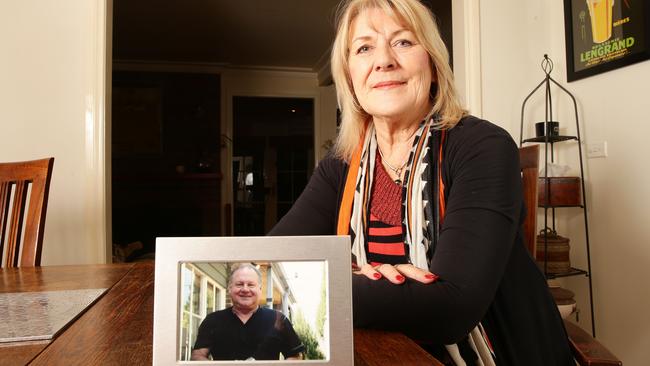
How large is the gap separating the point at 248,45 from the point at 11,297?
4550 mm

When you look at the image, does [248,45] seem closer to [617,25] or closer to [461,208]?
[617,25]

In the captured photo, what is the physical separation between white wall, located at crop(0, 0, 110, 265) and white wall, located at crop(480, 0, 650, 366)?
1.98 m

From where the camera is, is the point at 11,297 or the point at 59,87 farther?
the point at 59,87

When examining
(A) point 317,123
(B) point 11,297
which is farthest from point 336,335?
(A) point 317,123

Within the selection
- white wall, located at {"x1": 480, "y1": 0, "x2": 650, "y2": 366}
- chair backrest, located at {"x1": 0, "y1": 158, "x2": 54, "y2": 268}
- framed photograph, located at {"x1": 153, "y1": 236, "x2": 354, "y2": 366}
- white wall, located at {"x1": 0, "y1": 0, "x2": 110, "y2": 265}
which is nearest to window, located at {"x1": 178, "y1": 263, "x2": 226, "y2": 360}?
framed photograph, located at {"x1": 153, "y1": 236, "x2": 354, "y2": 366}

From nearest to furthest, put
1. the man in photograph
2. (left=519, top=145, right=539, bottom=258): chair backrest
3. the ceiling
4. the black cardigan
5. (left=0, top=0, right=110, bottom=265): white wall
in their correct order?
the man in photograph < the black cardigan < (left=519, top=145, right=539, bottom=258): chair backrest < (left=0, top=0, right=110, bottom=265): white wall < the ceiling

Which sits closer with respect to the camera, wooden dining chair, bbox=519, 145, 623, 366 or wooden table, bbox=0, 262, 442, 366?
wooden table, bbox=0, 262, 442, 366

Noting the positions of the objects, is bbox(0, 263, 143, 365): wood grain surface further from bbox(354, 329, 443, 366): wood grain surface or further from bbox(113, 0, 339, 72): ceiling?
bbox(113, 0, 339, 72): ceiling

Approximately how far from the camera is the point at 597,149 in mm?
2143

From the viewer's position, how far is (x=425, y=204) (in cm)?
92

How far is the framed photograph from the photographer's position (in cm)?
42

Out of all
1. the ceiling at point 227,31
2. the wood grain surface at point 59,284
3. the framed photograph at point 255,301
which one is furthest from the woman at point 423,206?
the ceiling at point 227,31

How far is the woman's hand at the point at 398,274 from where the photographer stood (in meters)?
0.68

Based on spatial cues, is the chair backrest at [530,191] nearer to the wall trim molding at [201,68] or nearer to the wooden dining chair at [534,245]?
the wooden dining chair at [534,245]
